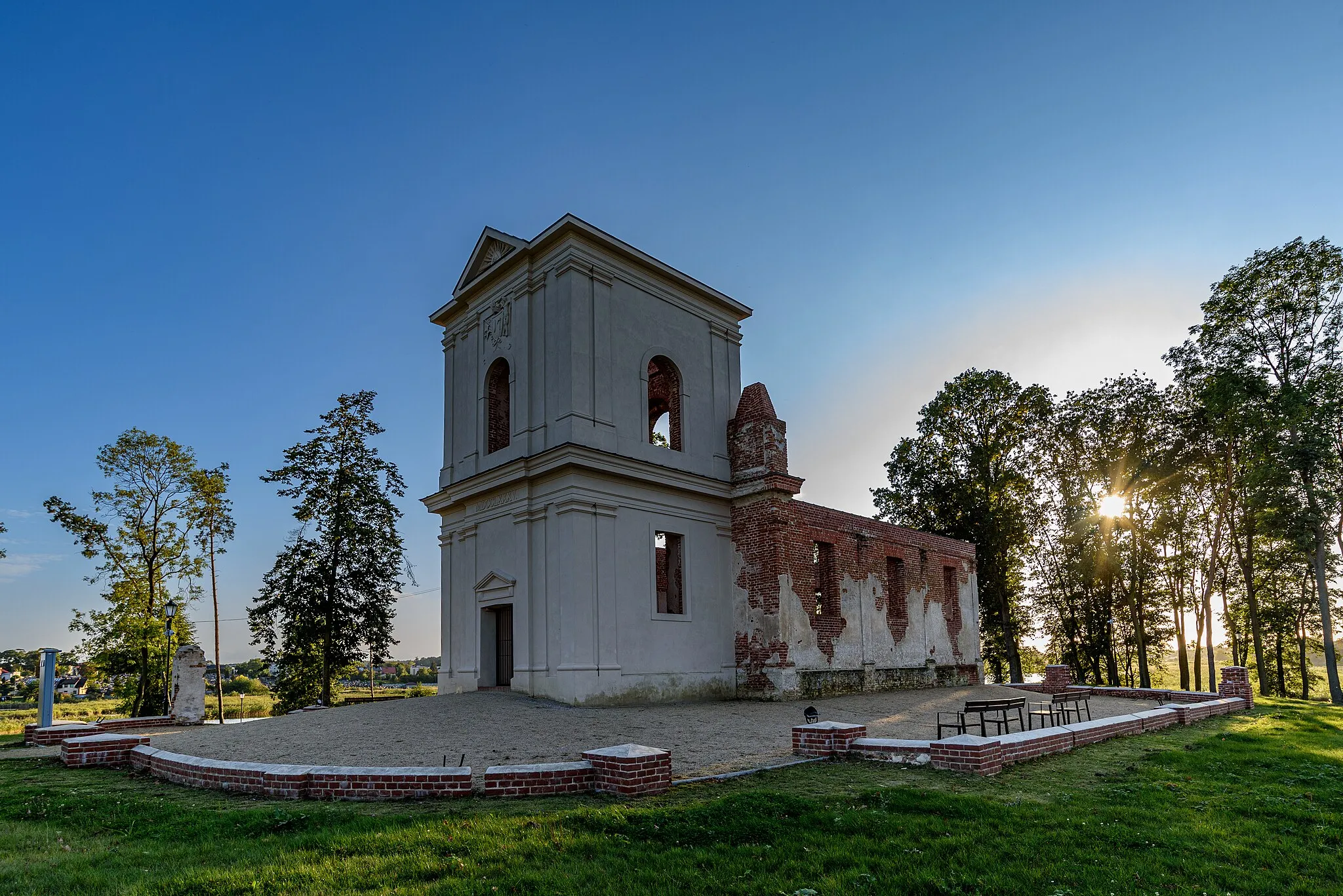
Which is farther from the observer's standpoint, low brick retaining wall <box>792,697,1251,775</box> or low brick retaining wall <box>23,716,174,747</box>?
low brick retaining wall <box>23,716,174,747</box>

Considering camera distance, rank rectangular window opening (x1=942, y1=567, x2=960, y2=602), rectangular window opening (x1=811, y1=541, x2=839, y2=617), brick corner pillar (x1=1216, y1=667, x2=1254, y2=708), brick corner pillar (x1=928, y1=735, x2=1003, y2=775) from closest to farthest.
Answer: brick corner pillar (x1=928, y1=735, x2=1003, y2=775) → brick corner pillar (x1=1216, y1=667, x2=1254, y2=708) → rectangular window opening (x1=811, y1=541, x2=839, y2=617) → rectangular window opening (x1=942, y1=567, x2=960, y2=602)

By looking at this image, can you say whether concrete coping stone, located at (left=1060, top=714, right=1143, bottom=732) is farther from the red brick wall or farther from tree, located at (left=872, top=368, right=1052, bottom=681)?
tree, located at (left=872, top=368, right=1052, bottom=681)

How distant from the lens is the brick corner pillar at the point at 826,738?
989cm

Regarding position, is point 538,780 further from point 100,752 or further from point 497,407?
point 497,407

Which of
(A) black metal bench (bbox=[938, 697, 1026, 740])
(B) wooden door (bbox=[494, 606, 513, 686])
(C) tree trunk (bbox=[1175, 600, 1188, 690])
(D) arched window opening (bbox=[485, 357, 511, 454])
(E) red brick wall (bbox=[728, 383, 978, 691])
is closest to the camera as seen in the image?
(A) black metal bench (bbox=[938, 697, 1026, 740])

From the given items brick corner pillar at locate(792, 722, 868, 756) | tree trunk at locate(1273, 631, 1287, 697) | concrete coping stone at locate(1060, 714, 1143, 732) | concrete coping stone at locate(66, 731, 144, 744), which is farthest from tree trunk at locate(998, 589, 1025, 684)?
concrete coping stone at locate(66, 731, 144, 744)

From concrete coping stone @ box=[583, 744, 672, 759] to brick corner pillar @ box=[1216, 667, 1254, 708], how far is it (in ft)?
59.6

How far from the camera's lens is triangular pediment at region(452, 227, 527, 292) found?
20.5 metres

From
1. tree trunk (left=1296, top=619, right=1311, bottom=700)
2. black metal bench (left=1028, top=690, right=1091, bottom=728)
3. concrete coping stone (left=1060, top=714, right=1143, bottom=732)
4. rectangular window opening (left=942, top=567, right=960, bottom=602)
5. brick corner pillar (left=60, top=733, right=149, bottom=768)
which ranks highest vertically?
rectangular window opening (left=942, top=567, right=960, bottom=602)

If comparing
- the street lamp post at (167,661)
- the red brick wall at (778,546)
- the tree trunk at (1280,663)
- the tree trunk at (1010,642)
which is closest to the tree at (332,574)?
the street lamp post at (167,661)

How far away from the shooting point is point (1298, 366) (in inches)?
991

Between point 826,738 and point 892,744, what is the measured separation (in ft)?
2.66

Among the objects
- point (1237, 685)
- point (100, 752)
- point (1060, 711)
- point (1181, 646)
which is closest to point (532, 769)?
point (100, 752)

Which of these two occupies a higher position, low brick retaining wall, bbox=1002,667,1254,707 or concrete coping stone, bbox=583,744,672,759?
concrete coping stone, bbox=583,744,672,759
